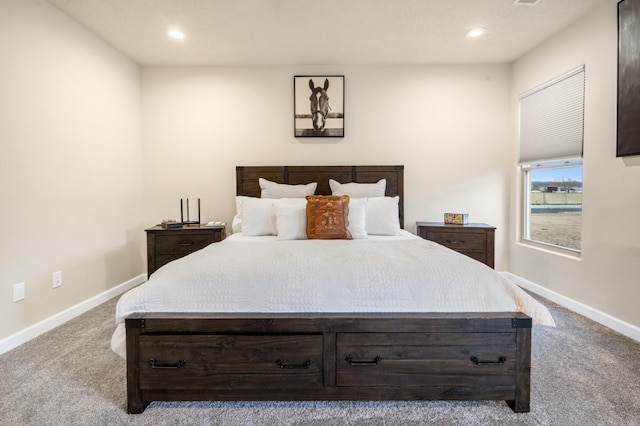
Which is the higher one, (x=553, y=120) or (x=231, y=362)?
(x=553, y=120)

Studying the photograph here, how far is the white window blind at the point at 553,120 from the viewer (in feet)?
9.19

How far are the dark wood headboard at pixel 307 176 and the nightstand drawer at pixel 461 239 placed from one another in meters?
0.61

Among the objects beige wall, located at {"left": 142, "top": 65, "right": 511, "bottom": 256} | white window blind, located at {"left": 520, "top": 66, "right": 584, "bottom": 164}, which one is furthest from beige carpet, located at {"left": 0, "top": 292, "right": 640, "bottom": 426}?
beige wall, located at {"left": 142, "top": 65, "right": 511, "bottom": 256}

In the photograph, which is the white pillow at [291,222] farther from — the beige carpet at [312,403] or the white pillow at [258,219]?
the beige carpet at [312,403]

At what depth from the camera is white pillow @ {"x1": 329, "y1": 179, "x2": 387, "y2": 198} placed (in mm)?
3285

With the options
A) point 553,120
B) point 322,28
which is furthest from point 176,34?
point 553,120

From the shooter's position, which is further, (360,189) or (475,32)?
(360,189)

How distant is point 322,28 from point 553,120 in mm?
2497

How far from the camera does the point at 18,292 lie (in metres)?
2.20

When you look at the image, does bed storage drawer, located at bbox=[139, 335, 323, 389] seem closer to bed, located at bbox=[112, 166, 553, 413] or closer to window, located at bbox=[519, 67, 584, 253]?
bed, located at bbox=[112, 166, 553, 413]

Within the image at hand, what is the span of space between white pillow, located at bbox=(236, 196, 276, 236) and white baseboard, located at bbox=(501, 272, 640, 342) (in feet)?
9.25

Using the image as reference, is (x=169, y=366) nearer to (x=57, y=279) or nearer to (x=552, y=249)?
(x=57, y=279)

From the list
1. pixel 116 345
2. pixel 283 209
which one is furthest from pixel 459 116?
pixel 116 345

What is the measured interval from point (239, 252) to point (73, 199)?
1882mm
